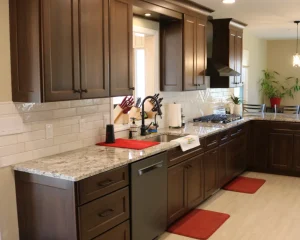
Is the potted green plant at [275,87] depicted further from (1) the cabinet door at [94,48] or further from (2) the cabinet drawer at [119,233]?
(2) the cabinet drawer at [119,233]

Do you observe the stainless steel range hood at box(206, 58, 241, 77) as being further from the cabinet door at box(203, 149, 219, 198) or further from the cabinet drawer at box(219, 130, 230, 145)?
the cabinet door at box(203, 149, 219, 198)

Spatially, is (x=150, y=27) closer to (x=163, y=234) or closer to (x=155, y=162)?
(x=155, y=162)

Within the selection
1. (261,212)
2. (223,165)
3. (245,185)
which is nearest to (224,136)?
(223,165)

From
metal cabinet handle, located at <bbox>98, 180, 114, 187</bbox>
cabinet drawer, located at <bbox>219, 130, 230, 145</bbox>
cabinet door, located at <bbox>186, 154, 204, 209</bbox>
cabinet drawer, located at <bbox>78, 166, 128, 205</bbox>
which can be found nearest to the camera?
cabinet drawer, located at <bbox>78, 166, 128, 205</bbox>

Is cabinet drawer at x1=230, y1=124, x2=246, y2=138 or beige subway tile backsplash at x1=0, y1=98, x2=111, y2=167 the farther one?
cabinet drawer at x1=230, y1=124, x2=246, y2=138

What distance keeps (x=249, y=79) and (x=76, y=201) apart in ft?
22.9

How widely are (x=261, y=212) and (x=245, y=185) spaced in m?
1.03

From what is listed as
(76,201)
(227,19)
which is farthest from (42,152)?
(227,19)

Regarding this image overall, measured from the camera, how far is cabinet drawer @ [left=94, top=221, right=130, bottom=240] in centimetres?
267

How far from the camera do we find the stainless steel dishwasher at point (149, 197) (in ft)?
9.85

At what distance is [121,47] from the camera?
10.8 feet

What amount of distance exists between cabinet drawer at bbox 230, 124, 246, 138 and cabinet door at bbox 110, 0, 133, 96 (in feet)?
7.21

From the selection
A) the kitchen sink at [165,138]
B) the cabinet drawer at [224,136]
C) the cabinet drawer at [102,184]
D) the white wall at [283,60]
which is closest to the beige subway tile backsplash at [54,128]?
the cabinet drawer at [102,184]

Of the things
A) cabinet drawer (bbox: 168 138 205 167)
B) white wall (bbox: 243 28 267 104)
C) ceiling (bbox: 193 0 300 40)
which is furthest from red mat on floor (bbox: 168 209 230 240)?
Answer: white wall (bbox: 243 28 267 104)
